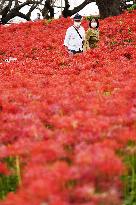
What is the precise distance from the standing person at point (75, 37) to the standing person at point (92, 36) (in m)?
0.54

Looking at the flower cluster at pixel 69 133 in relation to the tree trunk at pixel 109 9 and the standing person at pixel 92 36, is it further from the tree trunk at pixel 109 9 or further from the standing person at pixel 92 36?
the tree trunk at pixel 109 9

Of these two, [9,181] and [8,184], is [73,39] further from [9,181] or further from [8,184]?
[8,184]

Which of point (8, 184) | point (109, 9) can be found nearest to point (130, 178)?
point (8, 184)

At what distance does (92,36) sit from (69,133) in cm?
1228

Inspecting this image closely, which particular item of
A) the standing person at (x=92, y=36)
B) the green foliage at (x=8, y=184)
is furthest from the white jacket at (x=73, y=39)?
the green foliage at (x=8, y=184)

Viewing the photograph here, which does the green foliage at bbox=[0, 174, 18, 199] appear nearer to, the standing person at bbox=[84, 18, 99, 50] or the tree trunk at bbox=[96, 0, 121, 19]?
the standing person at bbox=[84, 18, 99, 50]

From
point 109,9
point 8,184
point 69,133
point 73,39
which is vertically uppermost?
point 109,9

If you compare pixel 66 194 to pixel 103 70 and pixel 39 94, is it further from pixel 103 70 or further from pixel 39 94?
pixel 103 70

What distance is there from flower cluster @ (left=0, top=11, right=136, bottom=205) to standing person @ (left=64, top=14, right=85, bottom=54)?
3222 millimetres

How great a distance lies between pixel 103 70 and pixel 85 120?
554 cm

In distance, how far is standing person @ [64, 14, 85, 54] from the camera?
17047 mm

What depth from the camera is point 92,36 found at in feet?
59.7

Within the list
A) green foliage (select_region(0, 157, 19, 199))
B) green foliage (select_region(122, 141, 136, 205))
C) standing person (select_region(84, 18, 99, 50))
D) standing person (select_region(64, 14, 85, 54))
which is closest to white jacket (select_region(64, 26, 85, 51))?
standing person (select_region(64, 14, 85, 54))

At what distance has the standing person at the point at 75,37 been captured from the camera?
17047mm
